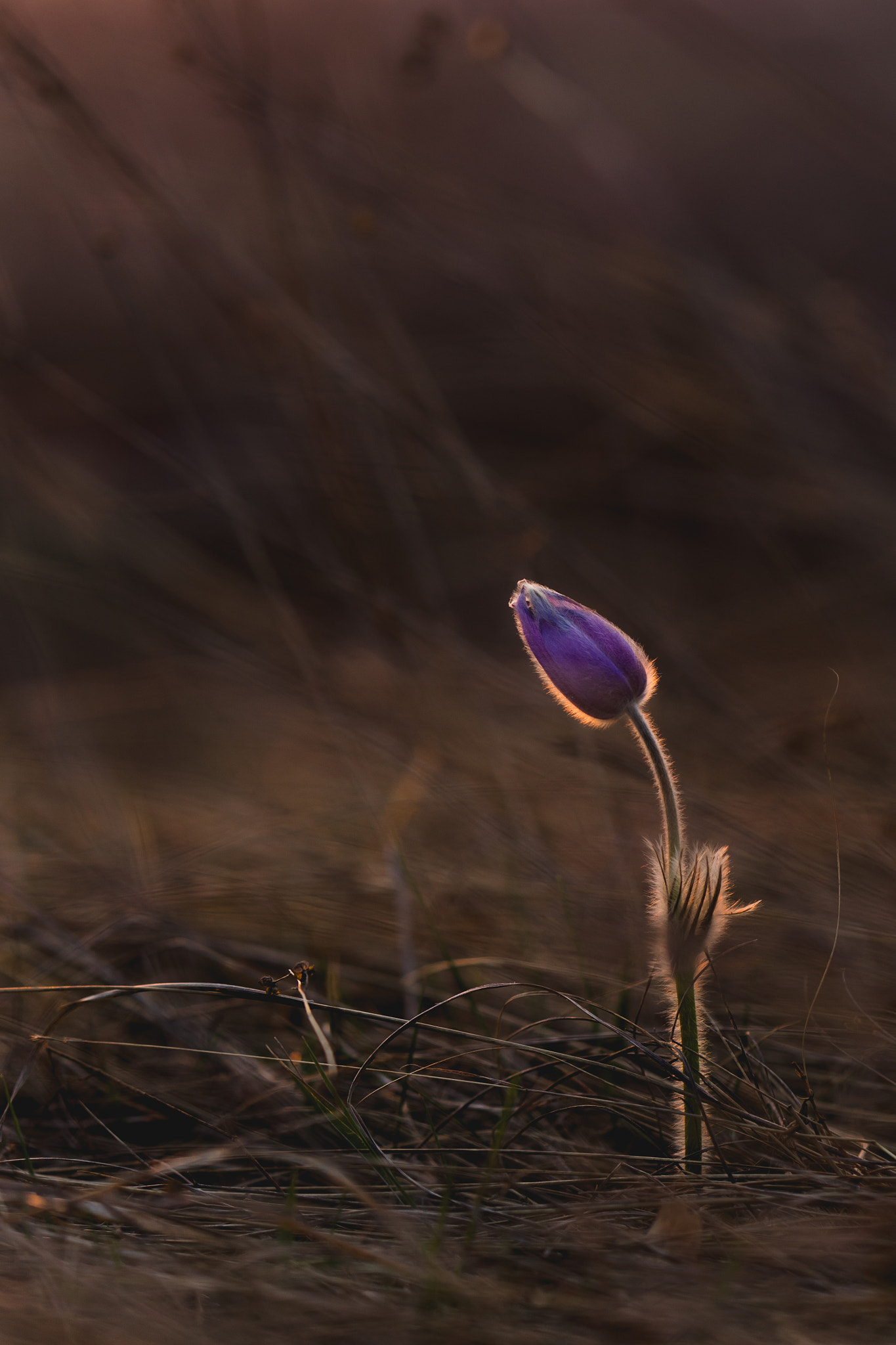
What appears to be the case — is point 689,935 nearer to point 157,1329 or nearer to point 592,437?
point 157,1329

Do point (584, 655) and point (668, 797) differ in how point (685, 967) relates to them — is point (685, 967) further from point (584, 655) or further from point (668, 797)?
point (584, 655)

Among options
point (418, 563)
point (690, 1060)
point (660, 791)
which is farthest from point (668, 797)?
point (418, 563)

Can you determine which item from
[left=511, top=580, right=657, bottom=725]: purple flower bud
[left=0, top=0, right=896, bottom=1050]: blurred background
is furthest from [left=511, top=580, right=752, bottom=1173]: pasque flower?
Result: [left=0, top=0, right=896, bottom=1050]: blurred background

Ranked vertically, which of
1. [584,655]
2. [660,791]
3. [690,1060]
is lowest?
[690,1060]

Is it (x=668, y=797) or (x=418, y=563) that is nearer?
(x=668, y=797)

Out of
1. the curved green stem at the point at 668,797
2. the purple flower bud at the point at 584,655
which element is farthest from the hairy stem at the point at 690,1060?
the purple flower bud at the point at 584,655

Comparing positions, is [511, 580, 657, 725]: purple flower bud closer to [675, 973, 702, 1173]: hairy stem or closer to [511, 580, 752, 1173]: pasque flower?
[511, 580, 752, 1173]: pasque flower

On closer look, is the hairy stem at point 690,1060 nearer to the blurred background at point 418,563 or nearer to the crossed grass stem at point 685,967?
the crossed grass stem at point 685,967
